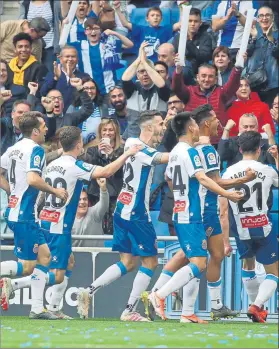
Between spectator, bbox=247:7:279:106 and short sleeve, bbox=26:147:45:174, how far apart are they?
5.46 meters

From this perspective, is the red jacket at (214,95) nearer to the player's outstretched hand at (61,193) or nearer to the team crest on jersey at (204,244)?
the team crest on jersey at (204,244)

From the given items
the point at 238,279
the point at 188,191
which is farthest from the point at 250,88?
the point at 188,191

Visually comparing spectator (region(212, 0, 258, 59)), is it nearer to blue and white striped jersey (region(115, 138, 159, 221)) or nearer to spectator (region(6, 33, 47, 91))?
spectator (region(6, 33, 47, 91))

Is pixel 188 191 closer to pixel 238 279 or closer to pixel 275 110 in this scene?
pixel 238 279

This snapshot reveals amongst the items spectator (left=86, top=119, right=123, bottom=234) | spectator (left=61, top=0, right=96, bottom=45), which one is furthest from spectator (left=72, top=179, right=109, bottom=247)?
spectator (left=61, top=0, right=96, bottom=45)

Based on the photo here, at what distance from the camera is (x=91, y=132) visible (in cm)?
1800

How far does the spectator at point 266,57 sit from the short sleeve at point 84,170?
510cm

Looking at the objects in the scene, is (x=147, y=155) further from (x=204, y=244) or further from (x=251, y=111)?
(x=251, y=111)

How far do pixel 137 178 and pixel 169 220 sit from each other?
7.80 feet

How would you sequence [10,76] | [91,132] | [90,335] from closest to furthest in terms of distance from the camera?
[90,335]
[91,132]
[10,76]

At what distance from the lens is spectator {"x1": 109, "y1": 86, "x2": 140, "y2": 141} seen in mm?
17531

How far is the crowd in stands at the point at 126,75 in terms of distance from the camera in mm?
16812

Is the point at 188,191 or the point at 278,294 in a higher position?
the point at 188,191

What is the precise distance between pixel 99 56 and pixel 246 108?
2.91m
